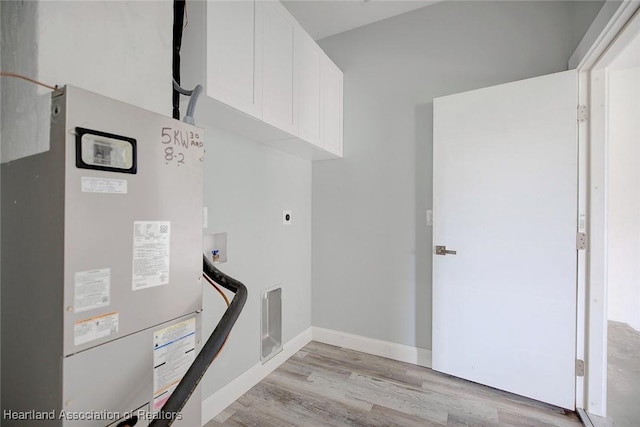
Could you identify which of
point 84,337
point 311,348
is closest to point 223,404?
point 311,348

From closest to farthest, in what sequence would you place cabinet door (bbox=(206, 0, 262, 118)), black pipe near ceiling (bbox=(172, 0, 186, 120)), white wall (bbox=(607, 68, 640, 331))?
black pipe near ceiling (bbox=(172, 0, 186, 120)), cabinet door (bbox=(206, 0, 262, 118)), white wall (bbox=(607, 68, 640, 331))

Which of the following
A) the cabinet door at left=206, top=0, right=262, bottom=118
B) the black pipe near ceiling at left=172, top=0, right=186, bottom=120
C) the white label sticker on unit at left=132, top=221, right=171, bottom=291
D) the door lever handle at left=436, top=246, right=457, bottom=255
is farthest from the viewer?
the door lever handle at left=436, top=246, right=457, bottom=255

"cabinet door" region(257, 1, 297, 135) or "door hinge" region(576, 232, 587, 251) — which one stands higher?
"cabinet door" region(257, 1, 297, 135)

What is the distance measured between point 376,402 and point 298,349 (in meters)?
0.91

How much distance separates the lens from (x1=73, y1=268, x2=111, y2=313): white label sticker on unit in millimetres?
629

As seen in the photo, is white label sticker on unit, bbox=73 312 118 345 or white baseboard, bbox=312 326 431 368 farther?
white baseboard, bbox=312 326 431 368

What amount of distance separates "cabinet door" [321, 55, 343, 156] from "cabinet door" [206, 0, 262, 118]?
0.86m

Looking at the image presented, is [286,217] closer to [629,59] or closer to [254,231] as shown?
[254,231]

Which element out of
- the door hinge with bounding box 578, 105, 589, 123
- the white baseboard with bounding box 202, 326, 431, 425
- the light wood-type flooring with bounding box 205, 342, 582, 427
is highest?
the door hinge with bounding box 578, 105, 589, 123

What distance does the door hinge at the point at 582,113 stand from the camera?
1701mm

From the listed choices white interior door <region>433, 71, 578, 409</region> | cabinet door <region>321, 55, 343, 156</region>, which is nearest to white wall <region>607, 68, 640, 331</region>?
white interior door <region>433, 71, 578, 409</region>

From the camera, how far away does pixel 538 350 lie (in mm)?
1790

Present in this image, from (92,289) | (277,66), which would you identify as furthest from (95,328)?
(277,66)

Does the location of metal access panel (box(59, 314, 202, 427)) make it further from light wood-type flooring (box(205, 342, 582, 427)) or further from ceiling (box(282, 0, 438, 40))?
ceiling (box(282, 0, 438, 40))
